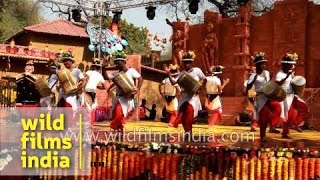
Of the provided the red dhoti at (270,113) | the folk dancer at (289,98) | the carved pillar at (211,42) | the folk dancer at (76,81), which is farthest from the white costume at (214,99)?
the carved pillar at (211,42)

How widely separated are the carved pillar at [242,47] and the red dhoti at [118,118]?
10248 mm

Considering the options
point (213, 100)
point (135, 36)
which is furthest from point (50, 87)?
point (135, 36)

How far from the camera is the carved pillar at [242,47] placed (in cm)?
1964

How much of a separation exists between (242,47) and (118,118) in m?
10.6

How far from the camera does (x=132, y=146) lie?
24.9 ft

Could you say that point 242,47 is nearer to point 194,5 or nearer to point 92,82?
point 194,5

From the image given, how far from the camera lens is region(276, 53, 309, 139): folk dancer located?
9727mm

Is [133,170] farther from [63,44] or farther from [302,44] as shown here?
[63,44]

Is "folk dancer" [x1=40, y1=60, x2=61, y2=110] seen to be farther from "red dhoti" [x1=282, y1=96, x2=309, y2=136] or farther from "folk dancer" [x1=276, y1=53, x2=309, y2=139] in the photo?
"red dhoti" [x1=282, y1=96, x2=309, y2=136]

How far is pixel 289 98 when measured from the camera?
9.96 metres

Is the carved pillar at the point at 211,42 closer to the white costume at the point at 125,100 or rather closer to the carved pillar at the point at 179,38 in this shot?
the carved pillar at the point at 179,38

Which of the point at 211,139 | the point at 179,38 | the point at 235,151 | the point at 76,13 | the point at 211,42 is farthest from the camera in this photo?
the point at 76,13

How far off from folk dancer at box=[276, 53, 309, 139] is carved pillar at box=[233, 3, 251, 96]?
370 inches

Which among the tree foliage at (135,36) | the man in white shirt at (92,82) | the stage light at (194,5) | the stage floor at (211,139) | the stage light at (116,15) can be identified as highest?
the tree foliage at (135,36)
